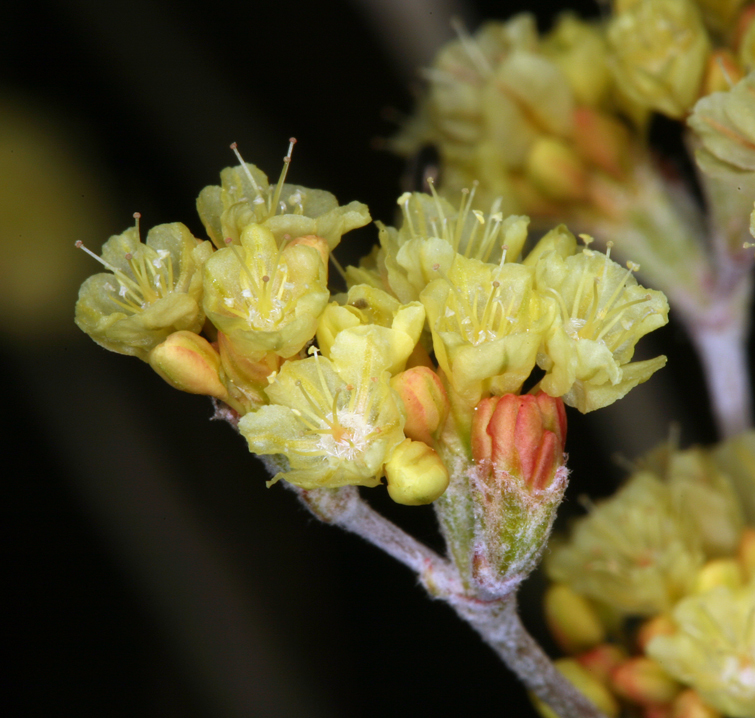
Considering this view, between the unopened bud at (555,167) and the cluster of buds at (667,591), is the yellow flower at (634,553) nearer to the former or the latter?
the cluster of buds at (667,591)

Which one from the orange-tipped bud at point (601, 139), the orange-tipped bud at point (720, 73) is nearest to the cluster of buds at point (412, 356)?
the orange-tipped bud at point (720, 73)

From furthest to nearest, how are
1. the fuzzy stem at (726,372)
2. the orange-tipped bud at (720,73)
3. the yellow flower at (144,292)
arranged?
the fuzzy stem at (726,372), the orange-tipped bud at (720,73), the yellow flower at (144,292)

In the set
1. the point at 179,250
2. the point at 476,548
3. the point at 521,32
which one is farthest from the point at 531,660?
the point at 521,32

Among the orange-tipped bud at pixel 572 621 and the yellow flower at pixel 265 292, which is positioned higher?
the yellow flower at pixel 265 292

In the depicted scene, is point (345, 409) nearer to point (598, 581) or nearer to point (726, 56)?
point (598, 581)

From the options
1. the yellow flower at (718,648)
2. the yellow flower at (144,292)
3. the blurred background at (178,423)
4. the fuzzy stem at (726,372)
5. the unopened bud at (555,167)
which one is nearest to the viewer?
the yellow flower at (144,292)

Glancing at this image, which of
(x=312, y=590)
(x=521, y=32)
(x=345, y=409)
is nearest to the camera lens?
(x=345, y=409)

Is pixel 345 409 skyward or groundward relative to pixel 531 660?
skyward
